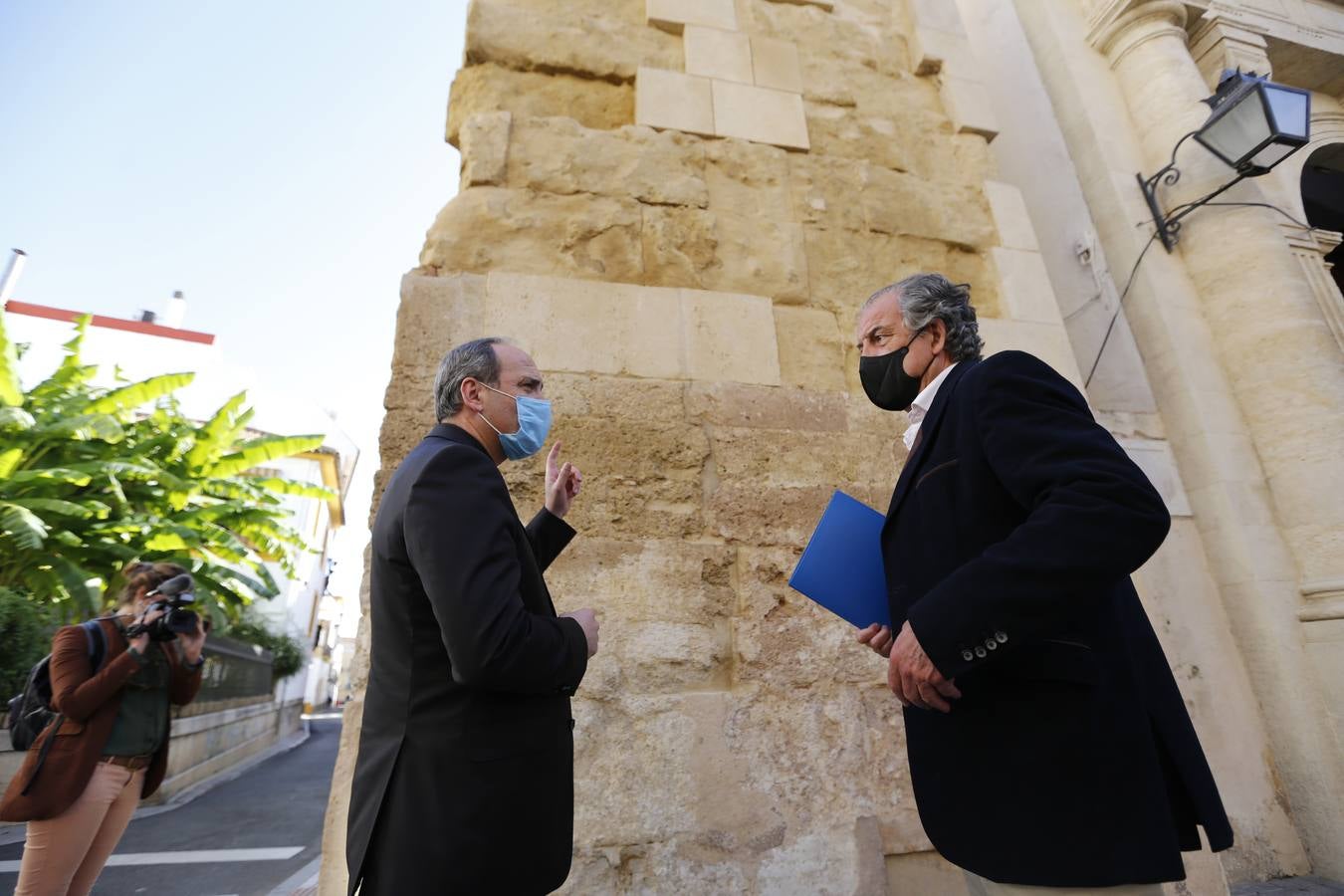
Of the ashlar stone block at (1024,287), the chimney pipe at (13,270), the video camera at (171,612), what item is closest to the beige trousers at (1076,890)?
the ashlar stone block at (1024,287)

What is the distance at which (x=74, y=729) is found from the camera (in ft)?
8.41

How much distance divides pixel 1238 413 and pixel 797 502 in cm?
303

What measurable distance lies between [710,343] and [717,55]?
1537 millimetres

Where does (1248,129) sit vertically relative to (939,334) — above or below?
above

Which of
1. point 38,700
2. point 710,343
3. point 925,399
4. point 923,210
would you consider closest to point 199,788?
point 38,700

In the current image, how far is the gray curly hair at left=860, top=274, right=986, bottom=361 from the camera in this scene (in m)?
1.53

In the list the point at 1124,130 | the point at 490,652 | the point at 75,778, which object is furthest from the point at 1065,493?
the point at 1124,130

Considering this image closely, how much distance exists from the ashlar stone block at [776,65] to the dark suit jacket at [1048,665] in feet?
8.15

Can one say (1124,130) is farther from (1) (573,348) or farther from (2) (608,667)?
(2) (608,667)

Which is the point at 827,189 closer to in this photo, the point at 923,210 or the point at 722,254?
the point at 923,210

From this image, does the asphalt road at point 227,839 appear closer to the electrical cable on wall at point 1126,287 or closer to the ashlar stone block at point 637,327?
the ashlar stone block at point 637,327

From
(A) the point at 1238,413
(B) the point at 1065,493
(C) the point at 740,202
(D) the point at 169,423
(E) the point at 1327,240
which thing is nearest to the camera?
(B) the point at 1065,493

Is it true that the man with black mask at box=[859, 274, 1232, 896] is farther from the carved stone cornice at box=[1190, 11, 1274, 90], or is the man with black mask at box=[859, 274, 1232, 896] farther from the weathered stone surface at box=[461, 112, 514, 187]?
Result: the carved stone cornice at box=[1190, 11, 1274, 90]

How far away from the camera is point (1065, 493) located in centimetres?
105
